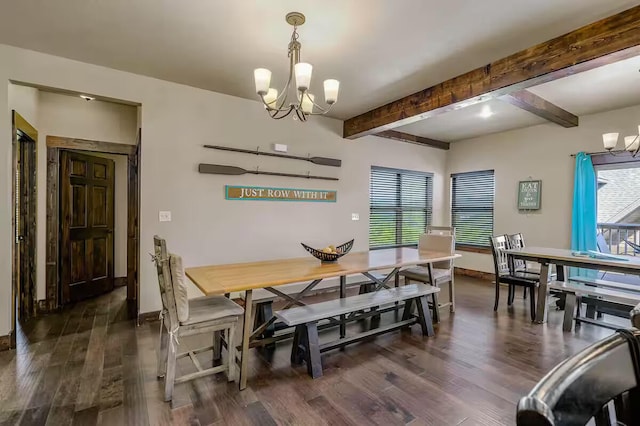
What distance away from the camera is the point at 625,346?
2.41 feet

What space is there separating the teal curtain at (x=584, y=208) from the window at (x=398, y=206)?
237 centimetres

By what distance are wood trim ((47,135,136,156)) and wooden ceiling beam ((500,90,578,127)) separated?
15.3 ft

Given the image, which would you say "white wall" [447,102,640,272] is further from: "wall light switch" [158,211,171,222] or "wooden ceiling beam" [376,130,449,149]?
"wall light switch" [158,211,171,222]

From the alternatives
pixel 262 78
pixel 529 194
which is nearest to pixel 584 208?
pixel 529 194

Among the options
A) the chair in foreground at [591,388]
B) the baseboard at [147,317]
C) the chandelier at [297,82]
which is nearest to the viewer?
the chair in foreground at [591,388]

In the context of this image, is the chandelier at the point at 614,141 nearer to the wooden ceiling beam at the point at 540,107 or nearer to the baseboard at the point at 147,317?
the wooden ceiling beam at the point at 540,107

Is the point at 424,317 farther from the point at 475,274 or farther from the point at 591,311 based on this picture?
the point at 475,274

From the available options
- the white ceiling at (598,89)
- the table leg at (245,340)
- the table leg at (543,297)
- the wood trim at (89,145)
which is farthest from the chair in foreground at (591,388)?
the wood trim at (89,145)

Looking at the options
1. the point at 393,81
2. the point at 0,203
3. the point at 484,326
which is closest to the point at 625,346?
the point at 484,326

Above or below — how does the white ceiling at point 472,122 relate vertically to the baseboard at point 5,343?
above

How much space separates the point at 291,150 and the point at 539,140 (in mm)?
4126

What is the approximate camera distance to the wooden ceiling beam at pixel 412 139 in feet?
18.4

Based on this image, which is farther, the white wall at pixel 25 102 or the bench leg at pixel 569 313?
the bench leg at pixel 569 313

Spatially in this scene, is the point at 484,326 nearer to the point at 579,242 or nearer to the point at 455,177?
the point at 579,242
